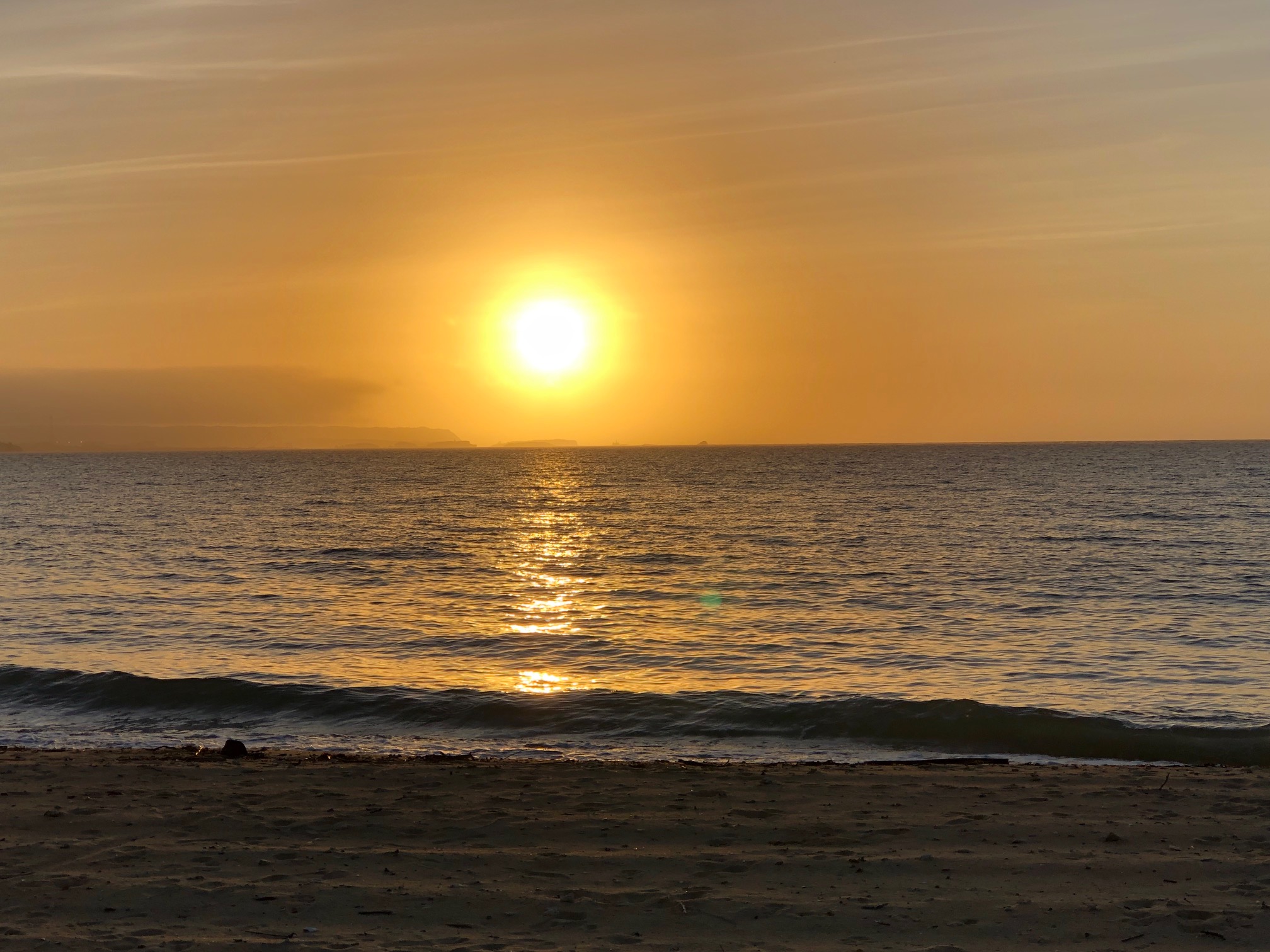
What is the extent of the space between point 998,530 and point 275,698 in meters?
47.0

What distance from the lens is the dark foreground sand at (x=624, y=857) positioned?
8.08 meters

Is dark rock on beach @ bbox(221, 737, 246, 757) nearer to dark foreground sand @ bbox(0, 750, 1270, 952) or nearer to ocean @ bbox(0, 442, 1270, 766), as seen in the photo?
dark foreground sand @ bbox(0, 750, 1270, 952)

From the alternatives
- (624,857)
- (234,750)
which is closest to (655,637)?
(234,750)

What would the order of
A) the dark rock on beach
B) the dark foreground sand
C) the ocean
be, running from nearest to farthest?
the dark foreground sand → the dark rock on beach → the ocean

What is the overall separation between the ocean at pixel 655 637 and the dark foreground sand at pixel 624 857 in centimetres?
344

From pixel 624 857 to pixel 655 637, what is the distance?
657 inches

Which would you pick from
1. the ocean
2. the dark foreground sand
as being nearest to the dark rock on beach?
the dark foreground sand

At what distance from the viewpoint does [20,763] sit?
44.5 feet

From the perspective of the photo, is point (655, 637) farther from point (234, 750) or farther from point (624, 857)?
point (624, 857)

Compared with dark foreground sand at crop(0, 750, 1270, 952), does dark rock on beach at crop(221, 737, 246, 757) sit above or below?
below

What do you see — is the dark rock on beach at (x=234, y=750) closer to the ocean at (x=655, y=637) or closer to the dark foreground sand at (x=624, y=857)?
the dark foreground sand at (x=624, y=857)

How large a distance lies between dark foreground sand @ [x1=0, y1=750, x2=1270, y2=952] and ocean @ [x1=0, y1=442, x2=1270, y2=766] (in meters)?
3.44

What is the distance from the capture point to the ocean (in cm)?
1756

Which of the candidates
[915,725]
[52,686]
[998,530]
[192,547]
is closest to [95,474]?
[192,547]
